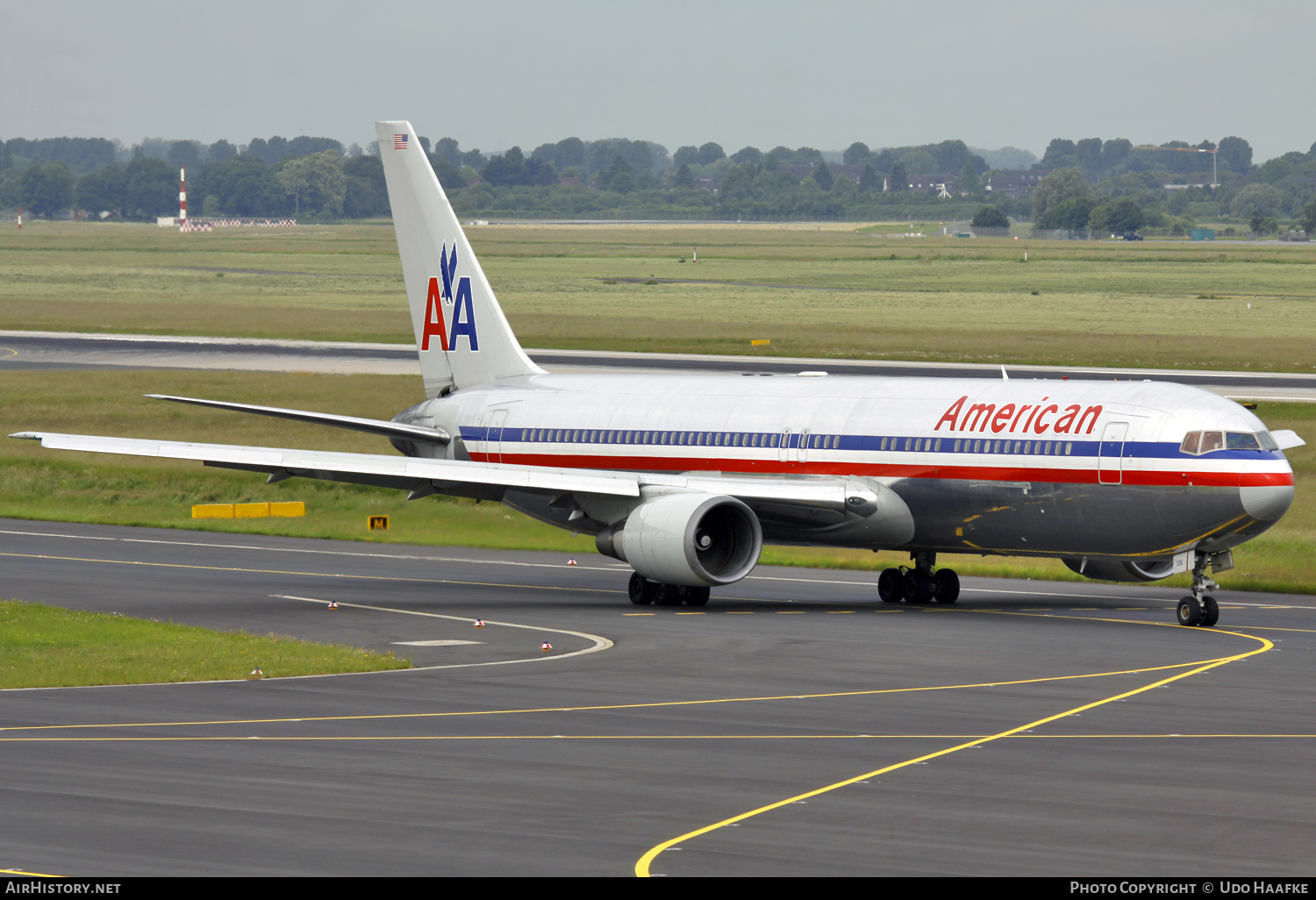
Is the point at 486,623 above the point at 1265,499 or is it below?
below

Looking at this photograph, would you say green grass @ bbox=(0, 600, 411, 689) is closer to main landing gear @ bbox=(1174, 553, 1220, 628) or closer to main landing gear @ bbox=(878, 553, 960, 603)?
main landing gear @ bbox=(878, 553, 960, 603)

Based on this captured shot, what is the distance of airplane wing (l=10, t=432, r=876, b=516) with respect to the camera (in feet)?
137

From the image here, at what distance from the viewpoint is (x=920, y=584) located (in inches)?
1741

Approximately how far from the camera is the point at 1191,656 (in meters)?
34.6

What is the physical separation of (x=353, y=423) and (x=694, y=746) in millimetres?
22664

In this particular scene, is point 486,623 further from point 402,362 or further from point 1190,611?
point 402,362

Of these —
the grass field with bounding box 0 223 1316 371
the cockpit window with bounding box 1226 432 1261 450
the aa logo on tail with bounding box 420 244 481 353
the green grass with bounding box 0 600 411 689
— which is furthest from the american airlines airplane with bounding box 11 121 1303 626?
the grass field with bounding box 0 223 1316 371

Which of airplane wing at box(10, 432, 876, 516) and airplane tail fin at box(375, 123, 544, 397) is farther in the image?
airplane tail fin at box(375, 123, 544, 397)

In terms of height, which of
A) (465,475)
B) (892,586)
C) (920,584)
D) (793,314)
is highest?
(793,314)

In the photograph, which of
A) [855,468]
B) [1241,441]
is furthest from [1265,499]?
[855,468]

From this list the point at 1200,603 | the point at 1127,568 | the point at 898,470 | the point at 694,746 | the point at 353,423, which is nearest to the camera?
the point at 694,746

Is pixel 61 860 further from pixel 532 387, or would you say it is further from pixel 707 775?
pixel 532 387

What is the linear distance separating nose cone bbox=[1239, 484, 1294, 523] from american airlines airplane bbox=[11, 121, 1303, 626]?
41mm

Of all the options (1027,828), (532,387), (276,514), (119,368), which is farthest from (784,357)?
(1027,828)
